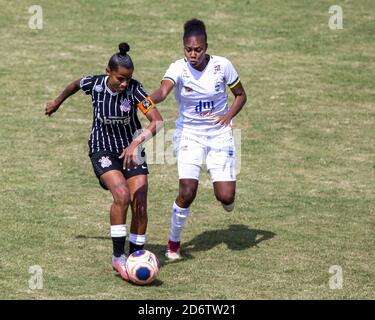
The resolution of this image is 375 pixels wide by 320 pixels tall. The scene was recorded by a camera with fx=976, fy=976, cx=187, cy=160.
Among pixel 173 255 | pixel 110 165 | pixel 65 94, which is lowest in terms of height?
pixel 173 255

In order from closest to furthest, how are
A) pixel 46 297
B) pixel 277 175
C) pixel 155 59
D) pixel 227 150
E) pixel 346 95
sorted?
pixel 46 297 → pixel 227 150 → pixel 277 175 → pixel 346 95 → pixel 155 59

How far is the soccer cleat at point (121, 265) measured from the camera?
1177 cm

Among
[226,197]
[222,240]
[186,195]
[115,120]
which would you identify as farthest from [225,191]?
[115,120]

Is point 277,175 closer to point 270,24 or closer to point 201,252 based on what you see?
point 201,252

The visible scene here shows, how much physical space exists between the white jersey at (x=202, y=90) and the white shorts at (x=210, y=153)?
3.8 inches

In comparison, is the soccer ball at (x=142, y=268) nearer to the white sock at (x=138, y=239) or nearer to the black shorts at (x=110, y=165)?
the white sock at (x=138, y=239)

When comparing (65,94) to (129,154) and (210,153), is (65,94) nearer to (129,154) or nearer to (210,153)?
(129,154)

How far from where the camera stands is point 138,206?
12.1 metres

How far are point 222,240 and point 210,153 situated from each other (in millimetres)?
1363

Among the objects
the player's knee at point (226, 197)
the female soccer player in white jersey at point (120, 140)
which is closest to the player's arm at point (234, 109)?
the player's knee at point (226, 197)

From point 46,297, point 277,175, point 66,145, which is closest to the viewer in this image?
point 46,297

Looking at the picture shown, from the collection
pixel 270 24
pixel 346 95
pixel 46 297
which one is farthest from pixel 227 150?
pixel 270 24

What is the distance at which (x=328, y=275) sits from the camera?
12.1 meters

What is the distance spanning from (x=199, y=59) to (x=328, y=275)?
320cm
